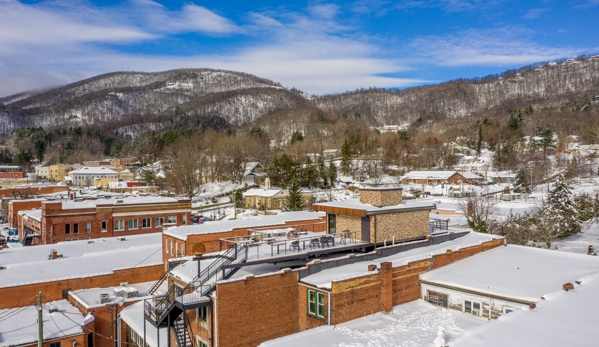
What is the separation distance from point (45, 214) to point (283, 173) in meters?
48.6

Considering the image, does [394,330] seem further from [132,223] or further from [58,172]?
[58,172]

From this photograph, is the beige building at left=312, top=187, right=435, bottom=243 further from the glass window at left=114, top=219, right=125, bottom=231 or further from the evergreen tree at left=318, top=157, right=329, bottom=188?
the evergreen tree at left=318, top=157, right=329, bottom=188

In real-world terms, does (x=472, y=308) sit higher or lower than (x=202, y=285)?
lower

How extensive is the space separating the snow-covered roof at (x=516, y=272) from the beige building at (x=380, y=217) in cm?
A: 291

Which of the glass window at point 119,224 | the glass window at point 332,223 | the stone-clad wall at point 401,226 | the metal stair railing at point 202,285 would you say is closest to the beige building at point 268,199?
the glass window at point 119,224

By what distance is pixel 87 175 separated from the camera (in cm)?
10850

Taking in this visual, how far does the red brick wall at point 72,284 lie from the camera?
72.5 feet

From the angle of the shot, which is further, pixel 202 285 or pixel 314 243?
pixel 314 243

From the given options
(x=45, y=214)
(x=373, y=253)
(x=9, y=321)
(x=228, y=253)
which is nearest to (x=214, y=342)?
(x=228, y=253)

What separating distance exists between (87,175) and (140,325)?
101 meters

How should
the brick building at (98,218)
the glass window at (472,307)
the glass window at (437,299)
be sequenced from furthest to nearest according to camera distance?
the brick building at (98,218) → the glass window at (437,299) → the glass window at (472,307)

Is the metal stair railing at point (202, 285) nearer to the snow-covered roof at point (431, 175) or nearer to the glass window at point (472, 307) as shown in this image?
the glass window at point (472, 307)

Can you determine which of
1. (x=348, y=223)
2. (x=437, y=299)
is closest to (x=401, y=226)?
(x=348, y=223)

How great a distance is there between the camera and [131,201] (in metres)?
47.3
